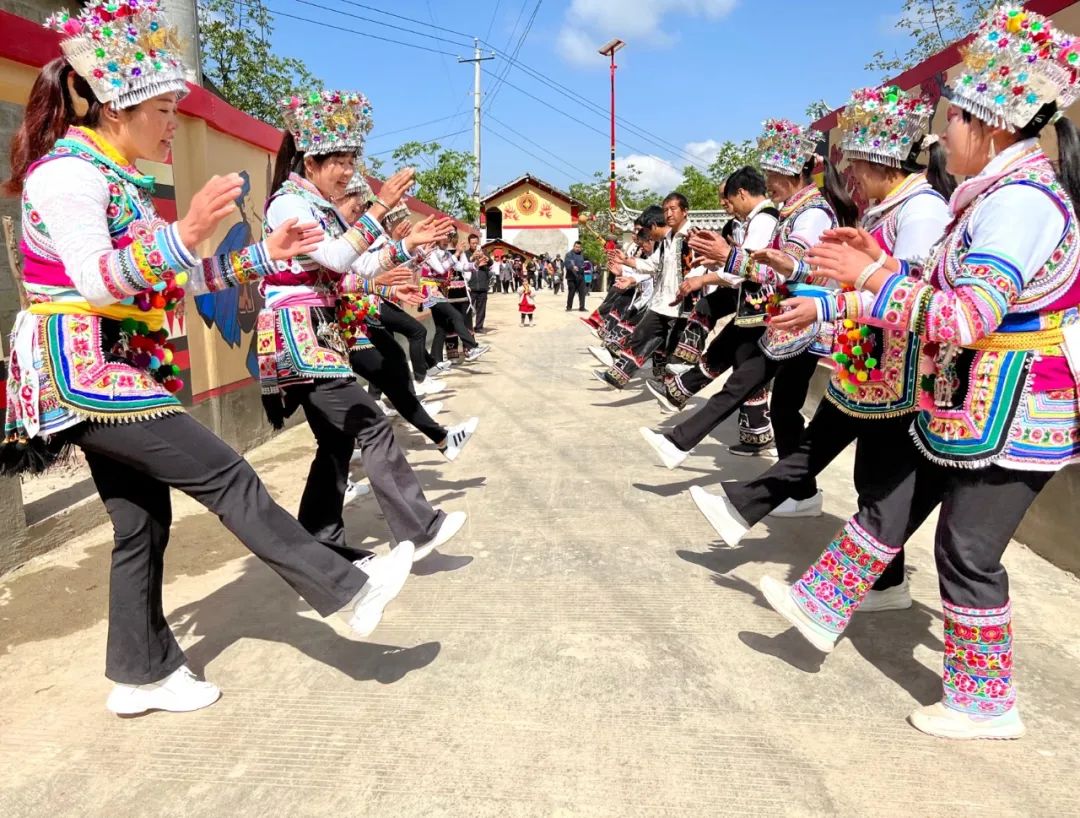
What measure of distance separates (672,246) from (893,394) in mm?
4742

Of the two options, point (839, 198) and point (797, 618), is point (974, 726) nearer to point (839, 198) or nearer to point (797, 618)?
point (797, 618)

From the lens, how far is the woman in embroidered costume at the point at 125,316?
2027 millimetres

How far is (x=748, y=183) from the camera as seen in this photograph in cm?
485

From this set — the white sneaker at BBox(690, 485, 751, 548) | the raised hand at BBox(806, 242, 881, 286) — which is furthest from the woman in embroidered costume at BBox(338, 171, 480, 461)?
the raised hand at BBox(806, 242, 881, 286)

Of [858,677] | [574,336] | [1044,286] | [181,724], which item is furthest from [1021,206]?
[574,336]

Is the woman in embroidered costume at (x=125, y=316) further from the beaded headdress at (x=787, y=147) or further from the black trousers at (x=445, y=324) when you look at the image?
the black trousers at (x=445, y=324)

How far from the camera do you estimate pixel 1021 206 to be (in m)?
1.95

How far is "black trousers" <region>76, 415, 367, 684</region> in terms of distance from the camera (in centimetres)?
223

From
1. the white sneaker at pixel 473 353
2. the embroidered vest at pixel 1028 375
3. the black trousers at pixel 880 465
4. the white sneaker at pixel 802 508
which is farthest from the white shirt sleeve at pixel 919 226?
the white sneaker at pixel 473 353

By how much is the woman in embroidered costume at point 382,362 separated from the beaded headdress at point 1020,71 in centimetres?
234

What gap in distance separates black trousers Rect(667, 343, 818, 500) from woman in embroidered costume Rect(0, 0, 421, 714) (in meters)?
2.50

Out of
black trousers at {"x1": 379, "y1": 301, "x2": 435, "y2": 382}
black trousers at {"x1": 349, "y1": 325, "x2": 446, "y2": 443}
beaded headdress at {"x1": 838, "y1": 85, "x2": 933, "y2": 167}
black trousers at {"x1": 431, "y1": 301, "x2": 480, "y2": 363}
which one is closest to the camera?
beaded headdress at {"x1": 838, "y1": 85, "x2": 933, "y2": 167}

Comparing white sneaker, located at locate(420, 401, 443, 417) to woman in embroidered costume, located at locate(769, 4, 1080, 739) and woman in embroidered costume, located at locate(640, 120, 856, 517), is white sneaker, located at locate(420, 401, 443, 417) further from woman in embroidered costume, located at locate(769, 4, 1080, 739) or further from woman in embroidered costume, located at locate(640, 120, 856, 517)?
woman in embroidered costume, located at locate(769, 4, 1080, 739)

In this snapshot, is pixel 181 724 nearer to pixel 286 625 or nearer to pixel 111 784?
pixel 111 784
